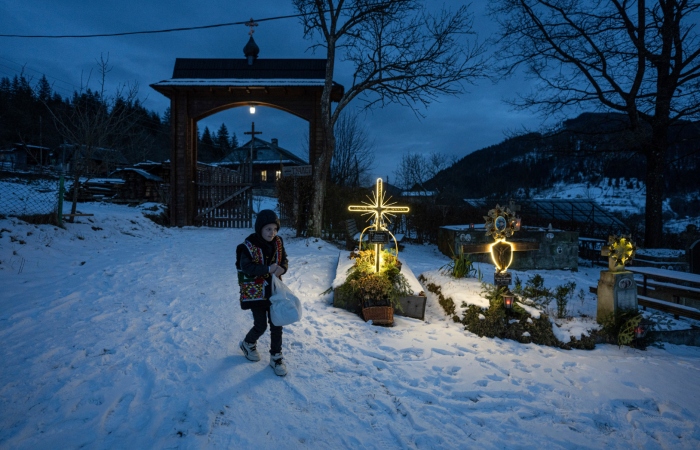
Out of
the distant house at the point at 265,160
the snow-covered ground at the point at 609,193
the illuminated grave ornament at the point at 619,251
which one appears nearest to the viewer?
the illuminated grave ornament at the point at 619,251

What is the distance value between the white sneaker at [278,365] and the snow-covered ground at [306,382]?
105 millimetres

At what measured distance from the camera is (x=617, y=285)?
502cm

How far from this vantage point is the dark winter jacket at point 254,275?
346 centimetres

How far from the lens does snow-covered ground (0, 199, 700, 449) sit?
265cm

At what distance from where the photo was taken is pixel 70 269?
7102mm

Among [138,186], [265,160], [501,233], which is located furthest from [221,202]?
[265,160]

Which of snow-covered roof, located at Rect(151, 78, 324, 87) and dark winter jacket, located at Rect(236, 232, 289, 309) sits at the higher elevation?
snow-covered roof, located at Rect(151, 78, 324, 87)

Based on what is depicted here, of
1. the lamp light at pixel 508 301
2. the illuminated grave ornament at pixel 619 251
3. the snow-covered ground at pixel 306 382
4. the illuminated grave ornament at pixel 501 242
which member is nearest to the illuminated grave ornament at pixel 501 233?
the illuminated grave ornament at pixel 501 242

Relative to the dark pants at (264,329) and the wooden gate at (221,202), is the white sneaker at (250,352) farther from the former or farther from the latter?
the wooden gate at (221,202)

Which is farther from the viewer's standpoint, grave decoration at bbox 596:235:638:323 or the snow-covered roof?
the snow-covered roof

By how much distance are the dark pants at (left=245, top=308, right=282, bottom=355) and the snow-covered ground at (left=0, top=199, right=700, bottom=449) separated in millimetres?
252

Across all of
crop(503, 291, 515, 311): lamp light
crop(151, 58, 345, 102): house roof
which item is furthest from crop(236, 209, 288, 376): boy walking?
crop(151, 58, 345, 102): house roof

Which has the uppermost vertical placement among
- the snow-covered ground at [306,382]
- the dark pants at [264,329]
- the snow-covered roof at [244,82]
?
the snow-covered roof at [244,82]

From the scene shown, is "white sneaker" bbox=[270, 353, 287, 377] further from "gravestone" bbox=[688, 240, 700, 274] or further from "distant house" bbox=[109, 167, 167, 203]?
"distant house" bbox=[109, 167, 167, 203]
